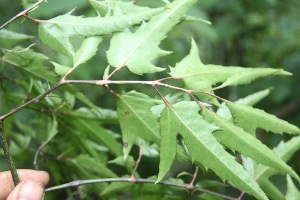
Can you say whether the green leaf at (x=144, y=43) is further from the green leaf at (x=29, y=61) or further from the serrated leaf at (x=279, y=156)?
the serrated leaf at (x=279, y=156)

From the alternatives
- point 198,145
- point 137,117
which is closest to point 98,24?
point 137,117

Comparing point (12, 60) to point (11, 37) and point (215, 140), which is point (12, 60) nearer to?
point (11, 37)

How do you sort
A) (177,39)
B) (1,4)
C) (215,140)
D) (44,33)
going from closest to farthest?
(215,140), (44,33), (1,4), (177,39)

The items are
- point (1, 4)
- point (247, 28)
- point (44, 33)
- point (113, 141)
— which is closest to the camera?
point (44, 33)

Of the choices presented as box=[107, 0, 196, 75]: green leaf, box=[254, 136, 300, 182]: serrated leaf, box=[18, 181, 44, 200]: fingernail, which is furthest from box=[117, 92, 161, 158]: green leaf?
box=[254, 136, 300, 182]: serrated leaf

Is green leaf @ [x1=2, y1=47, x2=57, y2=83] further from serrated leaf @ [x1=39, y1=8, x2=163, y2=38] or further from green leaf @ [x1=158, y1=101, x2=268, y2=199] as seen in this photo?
green leaf @ [x1=158, y1=101, x2=268, y2=199]

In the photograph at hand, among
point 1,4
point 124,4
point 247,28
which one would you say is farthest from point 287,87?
point 124,4

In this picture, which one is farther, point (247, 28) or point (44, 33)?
point (247, 28)
